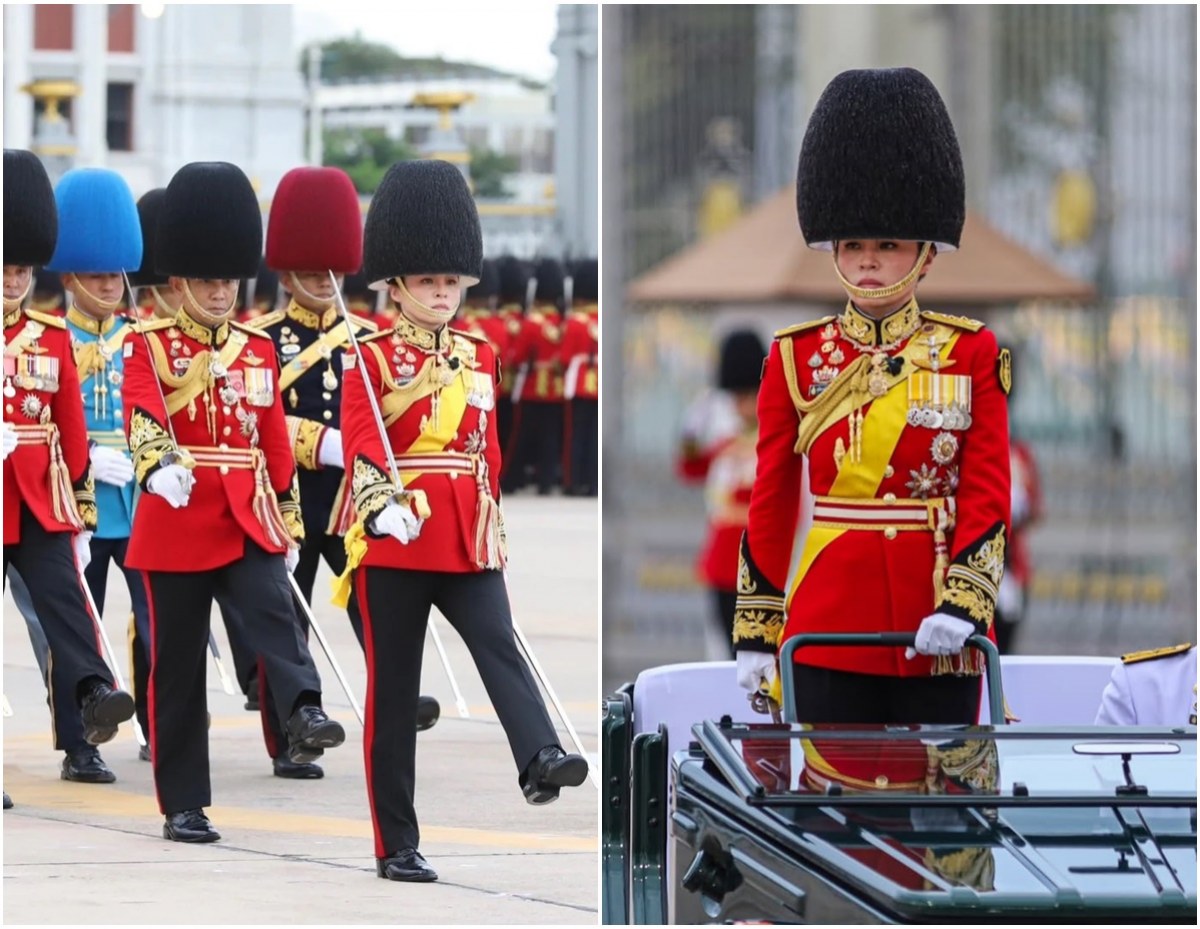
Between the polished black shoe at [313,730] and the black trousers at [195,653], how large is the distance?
3 cm

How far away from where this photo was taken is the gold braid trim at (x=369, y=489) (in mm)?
5586

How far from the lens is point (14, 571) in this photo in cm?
718

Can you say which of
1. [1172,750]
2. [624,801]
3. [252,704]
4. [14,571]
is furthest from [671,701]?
[252,704]

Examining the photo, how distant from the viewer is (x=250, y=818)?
673cm

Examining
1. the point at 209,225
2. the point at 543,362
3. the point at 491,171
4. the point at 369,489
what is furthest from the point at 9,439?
the point at 491,171

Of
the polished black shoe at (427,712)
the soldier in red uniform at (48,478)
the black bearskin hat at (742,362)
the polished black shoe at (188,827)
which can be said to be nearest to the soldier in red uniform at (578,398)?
the black bearskin hat at (742,362)

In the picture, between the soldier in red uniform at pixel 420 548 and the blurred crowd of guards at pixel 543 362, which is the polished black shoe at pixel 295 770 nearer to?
the soldier in red uniform at pixel 420 548

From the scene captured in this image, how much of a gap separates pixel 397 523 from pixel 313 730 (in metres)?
1.03

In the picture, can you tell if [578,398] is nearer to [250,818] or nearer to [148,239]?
[148,239]

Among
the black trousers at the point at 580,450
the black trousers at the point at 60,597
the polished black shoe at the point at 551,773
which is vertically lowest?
the black trousers at the point at 580,450

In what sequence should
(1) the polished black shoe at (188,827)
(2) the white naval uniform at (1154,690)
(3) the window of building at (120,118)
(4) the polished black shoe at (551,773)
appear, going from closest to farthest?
(2) the white naval uniform at (1154,690) → (4) the polished black shoe at (551,773) → (1) the polished black shoe at (188,827) → (3) the window of building at (120,118)

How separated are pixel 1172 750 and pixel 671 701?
63.4 inches

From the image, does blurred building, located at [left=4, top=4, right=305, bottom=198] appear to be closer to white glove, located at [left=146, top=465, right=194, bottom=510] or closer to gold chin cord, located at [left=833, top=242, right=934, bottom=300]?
white glove, located at [left=146, top=465, right=194, bottom=510]

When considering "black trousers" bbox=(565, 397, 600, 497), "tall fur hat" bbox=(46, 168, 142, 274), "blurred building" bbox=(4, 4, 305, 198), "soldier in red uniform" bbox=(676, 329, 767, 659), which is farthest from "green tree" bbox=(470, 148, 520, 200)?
"tall fur hat" bbox=(46, 168, 142, 274)
